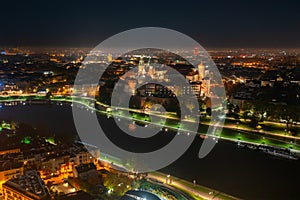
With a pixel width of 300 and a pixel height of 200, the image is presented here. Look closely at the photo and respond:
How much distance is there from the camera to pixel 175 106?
6.97 meters

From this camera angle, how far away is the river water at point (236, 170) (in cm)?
358

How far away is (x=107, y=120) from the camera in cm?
657

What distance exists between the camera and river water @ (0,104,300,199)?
141 inches

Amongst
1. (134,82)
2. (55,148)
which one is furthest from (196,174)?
(134,82)

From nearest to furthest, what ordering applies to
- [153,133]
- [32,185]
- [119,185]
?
[32,185]
[119,185]
[153,133]

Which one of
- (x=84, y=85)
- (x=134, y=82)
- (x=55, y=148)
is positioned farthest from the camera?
(x=84, y=85)

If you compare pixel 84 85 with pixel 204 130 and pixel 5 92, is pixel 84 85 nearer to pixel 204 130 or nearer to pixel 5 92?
pixel 5 92

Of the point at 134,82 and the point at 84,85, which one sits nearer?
the point at 134,82

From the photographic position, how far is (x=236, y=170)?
412cm

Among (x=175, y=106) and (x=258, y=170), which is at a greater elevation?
(x=175, y=106)

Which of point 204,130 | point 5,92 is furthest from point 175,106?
point 5,92

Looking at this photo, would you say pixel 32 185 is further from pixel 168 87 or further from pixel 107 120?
pixel 168 87

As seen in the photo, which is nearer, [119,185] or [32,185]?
[32,185]

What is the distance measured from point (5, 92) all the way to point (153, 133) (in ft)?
19.3
